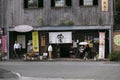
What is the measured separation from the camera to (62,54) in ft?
145

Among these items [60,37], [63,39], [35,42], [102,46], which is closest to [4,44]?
[35,42]

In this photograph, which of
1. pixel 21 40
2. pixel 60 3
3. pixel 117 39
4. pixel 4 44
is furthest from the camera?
pixel 21 40

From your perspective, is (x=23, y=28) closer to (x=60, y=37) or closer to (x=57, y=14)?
(x=57, y=14)

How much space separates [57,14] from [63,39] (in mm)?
2576

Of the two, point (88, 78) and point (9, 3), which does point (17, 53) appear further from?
point (88, 78)

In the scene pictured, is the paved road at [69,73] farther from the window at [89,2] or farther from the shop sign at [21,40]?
the shop sign at [21,40]

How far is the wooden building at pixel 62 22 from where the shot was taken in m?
42.7

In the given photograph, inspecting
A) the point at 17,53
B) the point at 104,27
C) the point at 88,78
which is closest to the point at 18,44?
the point at 17,53

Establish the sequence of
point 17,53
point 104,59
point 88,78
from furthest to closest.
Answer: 1. point 17,53
2. point 104,59
3. point 88,78

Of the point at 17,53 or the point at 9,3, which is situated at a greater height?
the point at 9,3

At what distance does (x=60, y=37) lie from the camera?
43.2 m

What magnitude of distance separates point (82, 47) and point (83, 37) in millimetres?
1191

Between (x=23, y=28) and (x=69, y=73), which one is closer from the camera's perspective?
(x=69, y=73)

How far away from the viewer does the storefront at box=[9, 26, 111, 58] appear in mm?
42812
